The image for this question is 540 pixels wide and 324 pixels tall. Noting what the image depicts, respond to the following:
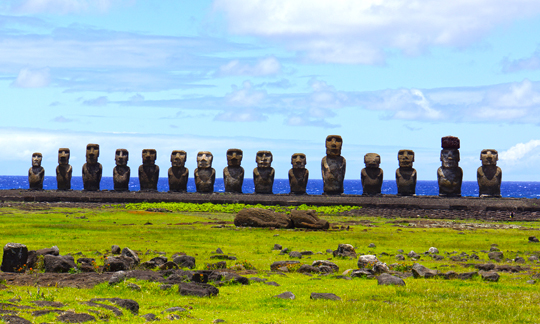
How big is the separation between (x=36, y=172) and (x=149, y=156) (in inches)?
434

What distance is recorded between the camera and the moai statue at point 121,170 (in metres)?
50.8

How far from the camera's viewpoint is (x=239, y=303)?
10.9 metres

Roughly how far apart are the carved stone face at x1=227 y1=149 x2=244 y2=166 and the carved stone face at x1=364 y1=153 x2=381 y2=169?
10102 millimetres

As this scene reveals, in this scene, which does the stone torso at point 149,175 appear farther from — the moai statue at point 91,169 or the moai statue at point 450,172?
the moai statue at point 450,172


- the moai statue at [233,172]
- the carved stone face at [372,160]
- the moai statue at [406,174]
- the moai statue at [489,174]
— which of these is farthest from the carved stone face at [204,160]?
the moai statue at [489,174]

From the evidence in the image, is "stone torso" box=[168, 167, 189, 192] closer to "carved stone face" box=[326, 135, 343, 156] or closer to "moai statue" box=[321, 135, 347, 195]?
"moai statue" box=[321, 135, 347, 195]

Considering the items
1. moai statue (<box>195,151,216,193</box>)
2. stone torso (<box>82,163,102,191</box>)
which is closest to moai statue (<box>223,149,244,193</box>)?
moai statue (<box>195,151,216,193</box>)

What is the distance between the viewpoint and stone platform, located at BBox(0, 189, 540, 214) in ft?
119

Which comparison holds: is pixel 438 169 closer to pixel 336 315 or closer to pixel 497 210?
pixel 497 210

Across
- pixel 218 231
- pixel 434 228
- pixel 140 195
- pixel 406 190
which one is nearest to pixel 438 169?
pixel 406 190

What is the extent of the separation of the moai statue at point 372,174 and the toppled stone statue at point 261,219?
63.1ft

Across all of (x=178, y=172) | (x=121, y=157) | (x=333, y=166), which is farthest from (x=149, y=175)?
(x=333, y=166)

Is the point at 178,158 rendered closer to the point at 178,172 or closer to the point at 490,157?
the point at 178,172

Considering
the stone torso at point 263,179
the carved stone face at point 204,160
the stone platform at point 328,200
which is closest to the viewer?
the stone platform at point 328,200
